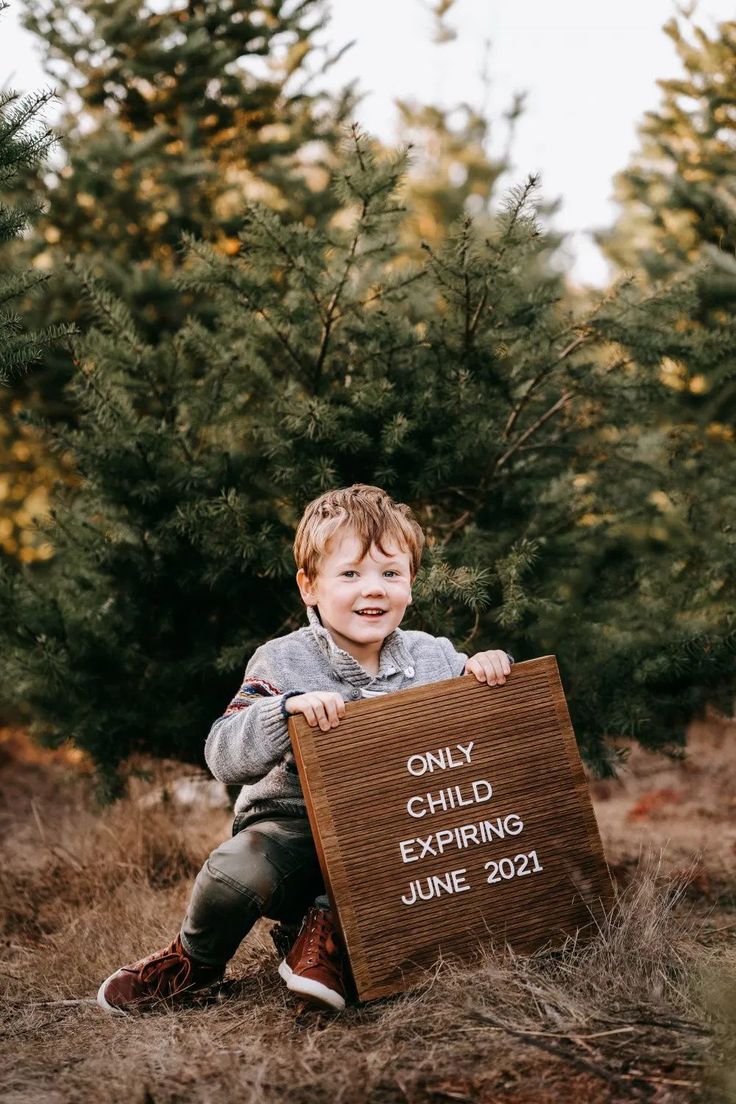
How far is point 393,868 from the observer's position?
253 cm

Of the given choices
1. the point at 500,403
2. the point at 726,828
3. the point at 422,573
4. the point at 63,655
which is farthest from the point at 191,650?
the point at 726,828

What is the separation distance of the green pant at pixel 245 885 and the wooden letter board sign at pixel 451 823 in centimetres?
26

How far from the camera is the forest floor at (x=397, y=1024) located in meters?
1.94

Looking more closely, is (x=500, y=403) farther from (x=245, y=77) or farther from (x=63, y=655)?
(x=245, y=77)

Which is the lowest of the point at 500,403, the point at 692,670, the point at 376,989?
the point at 376,989

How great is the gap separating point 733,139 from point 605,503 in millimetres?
2015

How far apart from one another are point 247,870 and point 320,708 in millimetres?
493

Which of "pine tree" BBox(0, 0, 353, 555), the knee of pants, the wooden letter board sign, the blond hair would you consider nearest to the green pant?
the knee of pants

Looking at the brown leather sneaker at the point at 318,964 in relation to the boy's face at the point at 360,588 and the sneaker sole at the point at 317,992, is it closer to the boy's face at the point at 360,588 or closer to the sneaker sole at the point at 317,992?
the sneaker sole at the point at 317,992

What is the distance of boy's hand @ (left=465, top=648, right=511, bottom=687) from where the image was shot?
270 cm

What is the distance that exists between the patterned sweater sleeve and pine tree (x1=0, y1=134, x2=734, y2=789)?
640 millimetres

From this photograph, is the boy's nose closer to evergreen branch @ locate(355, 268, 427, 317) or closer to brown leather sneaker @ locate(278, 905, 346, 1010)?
brown leather sneaker @ locate(278, 905, 346, 1010)

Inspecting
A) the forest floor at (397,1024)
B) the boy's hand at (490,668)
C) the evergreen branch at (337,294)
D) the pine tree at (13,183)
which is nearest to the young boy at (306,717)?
the boy's hand at (490,668)

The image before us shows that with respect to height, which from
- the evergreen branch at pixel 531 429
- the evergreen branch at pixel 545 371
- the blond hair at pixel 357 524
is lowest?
the blond hair at pixel 357 524
